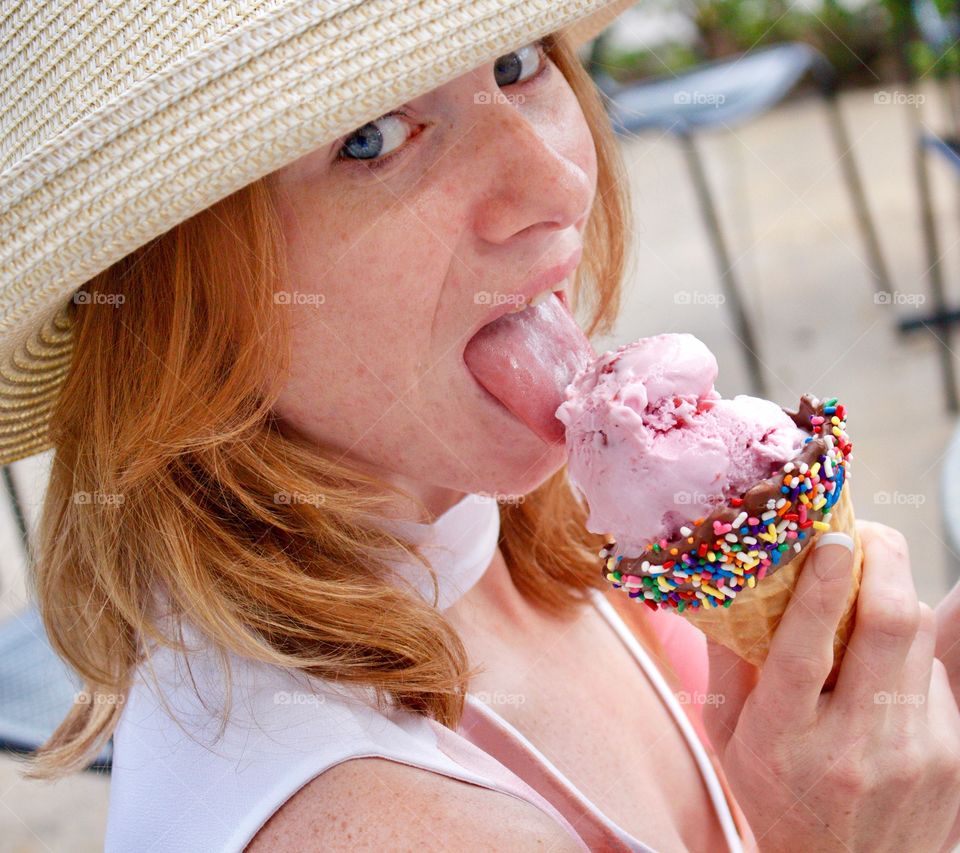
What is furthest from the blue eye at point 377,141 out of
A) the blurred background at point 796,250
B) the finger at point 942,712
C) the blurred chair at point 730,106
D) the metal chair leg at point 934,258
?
the metal chair leg at point 934,258

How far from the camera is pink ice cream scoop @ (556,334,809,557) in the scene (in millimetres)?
1130

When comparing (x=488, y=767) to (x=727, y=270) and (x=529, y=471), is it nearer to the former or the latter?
(x=529, y=471)

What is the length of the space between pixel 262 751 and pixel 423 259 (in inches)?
20.6

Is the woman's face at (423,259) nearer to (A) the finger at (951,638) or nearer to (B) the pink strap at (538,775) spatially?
(B) the pink strap at (538,775)

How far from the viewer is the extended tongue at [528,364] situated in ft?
3.96

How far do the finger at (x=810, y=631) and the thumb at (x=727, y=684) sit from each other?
140 mm

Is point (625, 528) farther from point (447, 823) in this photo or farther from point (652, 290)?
point (652, 290)

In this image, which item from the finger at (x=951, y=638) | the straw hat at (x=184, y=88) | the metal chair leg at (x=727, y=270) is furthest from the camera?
the metal chair leg at (x=727, y=270)

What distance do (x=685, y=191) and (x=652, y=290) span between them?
1313 mm

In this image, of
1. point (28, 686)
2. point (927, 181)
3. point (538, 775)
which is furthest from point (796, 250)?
point (538, 775)

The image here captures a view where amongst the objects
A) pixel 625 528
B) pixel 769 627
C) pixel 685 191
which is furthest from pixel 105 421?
pixel 685 191

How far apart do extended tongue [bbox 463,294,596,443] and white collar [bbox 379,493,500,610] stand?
0.57 ft

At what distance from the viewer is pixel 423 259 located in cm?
113

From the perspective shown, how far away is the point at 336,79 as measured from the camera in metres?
0.97
